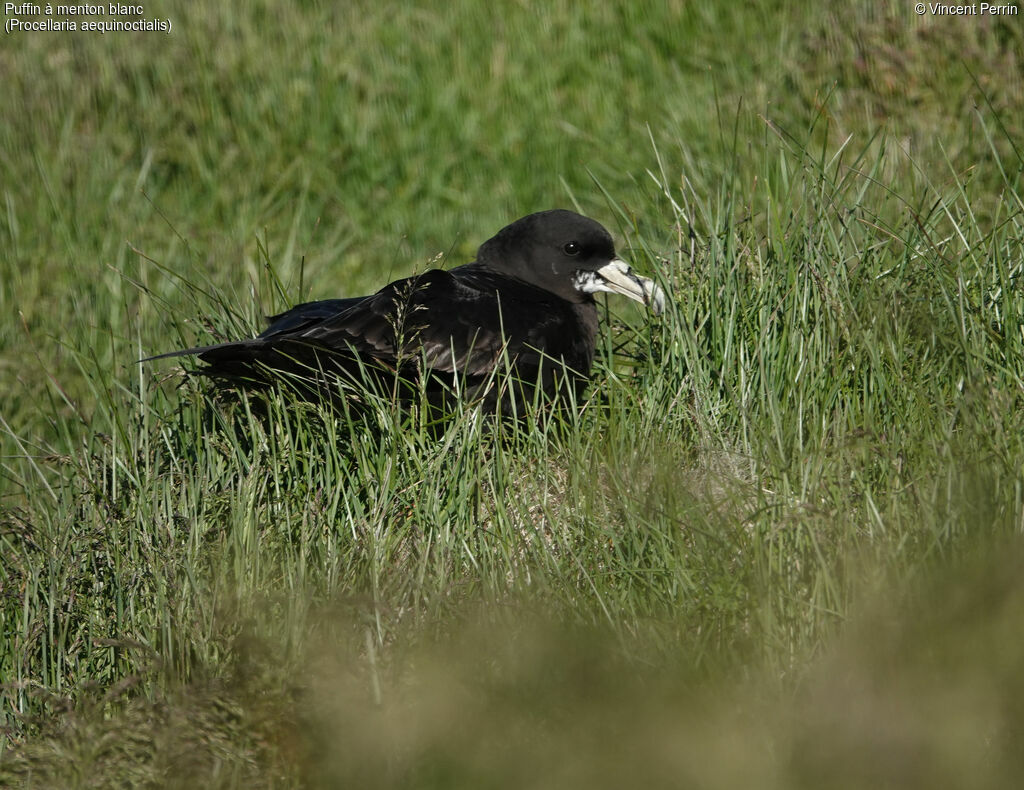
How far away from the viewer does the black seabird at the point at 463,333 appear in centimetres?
360

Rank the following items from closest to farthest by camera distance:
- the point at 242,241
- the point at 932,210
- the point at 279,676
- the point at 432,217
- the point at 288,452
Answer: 1. the point at 279,676
2. the point at 288,452
3. the point at 932,210
4. the point at 242,241
5. the point at 432,217

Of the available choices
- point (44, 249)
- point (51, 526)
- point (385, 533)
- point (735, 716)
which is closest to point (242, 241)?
point (44, 249)

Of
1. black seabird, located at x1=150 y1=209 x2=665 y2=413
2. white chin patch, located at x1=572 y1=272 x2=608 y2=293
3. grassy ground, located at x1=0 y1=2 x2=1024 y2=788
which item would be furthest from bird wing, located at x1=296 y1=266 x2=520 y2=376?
white chin patch, located at x1=572 y1=272 x2=608 y2=293

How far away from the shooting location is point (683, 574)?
106 inches

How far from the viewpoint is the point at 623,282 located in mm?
4383

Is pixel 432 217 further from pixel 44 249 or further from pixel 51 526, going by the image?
pixel 51 526

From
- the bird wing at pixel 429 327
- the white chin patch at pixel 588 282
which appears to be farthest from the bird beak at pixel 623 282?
the bird wing at pixel 429 327

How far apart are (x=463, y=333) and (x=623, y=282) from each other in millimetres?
781

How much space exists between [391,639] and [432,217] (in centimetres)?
413

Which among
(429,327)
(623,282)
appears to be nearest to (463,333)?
(429,327)

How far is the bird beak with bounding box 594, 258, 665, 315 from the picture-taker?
420 centimetres

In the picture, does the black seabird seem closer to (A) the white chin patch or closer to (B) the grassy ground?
(A) the white chin patch

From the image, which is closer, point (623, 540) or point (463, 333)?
point (623, 540)

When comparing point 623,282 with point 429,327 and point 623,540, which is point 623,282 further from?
point 623,540
